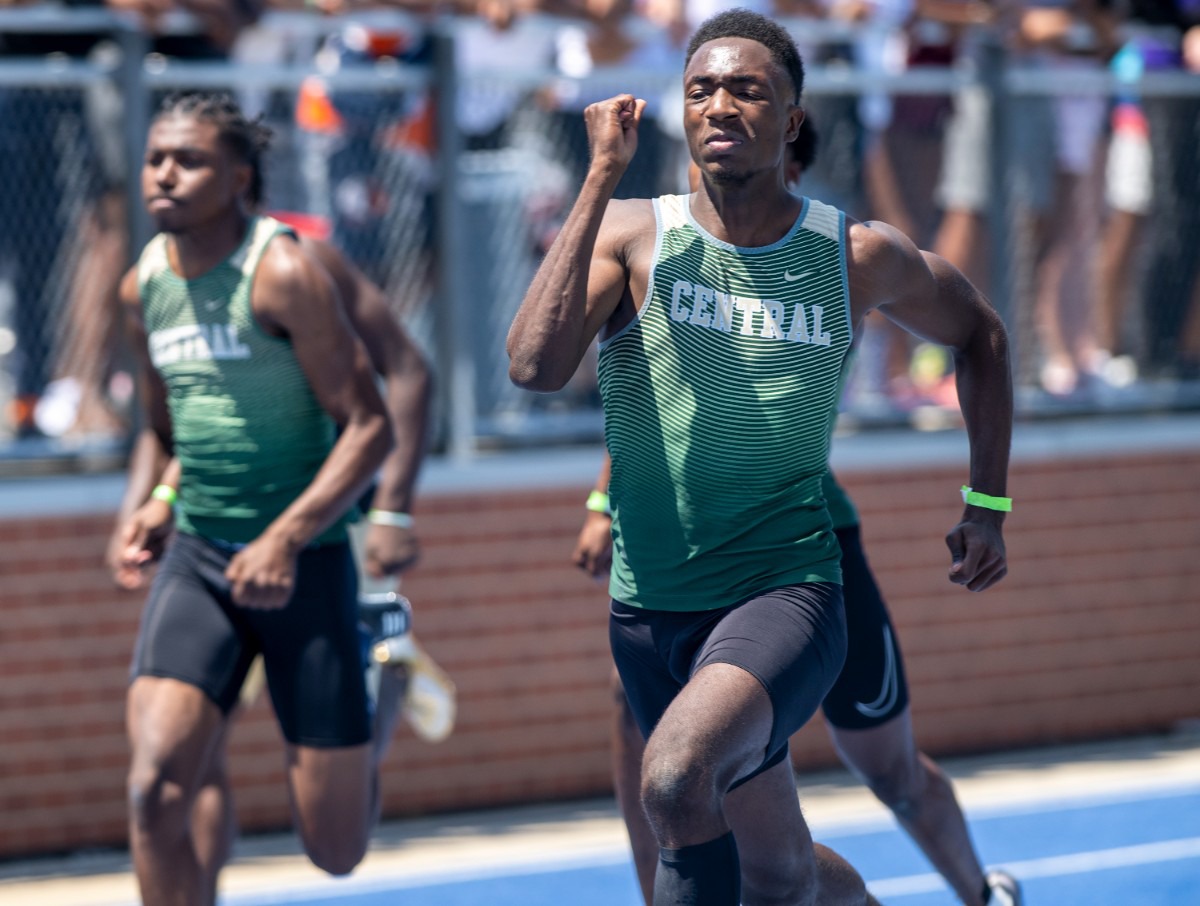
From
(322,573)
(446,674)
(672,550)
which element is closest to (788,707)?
(672,550)

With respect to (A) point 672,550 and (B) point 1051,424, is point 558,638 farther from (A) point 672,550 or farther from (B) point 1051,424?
(A) point 672,550

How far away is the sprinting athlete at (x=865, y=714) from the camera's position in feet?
15.8

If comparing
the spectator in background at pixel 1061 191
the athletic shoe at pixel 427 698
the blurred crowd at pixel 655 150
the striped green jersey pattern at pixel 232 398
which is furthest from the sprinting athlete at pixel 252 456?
the spectator in background at pixel 1061 191

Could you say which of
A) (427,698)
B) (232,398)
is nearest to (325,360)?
(232,398)

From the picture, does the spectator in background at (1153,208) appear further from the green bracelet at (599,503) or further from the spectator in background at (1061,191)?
the green bracelet at (599,503)

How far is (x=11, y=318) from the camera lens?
22.9 feet

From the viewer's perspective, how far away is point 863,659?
4.90 meters

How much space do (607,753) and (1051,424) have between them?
103 inches

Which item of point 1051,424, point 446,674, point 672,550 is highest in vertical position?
point 672,550

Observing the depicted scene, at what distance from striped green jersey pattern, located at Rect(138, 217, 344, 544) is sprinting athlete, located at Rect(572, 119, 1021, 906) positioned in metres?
0.89

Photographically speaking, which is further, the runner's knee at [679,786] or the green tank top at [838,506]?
the green tank top at [838,506]

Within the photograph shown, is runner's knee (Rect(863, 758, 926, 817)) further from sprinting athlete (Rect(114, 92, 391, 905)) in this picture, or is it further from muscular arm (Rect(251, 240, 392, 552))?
muscular arm (Rect(251, 240, 392, 552))

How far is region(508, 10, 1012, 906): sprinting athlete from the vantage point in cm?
382

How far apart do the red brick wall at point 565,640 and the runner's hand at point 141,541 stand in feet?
5.80
